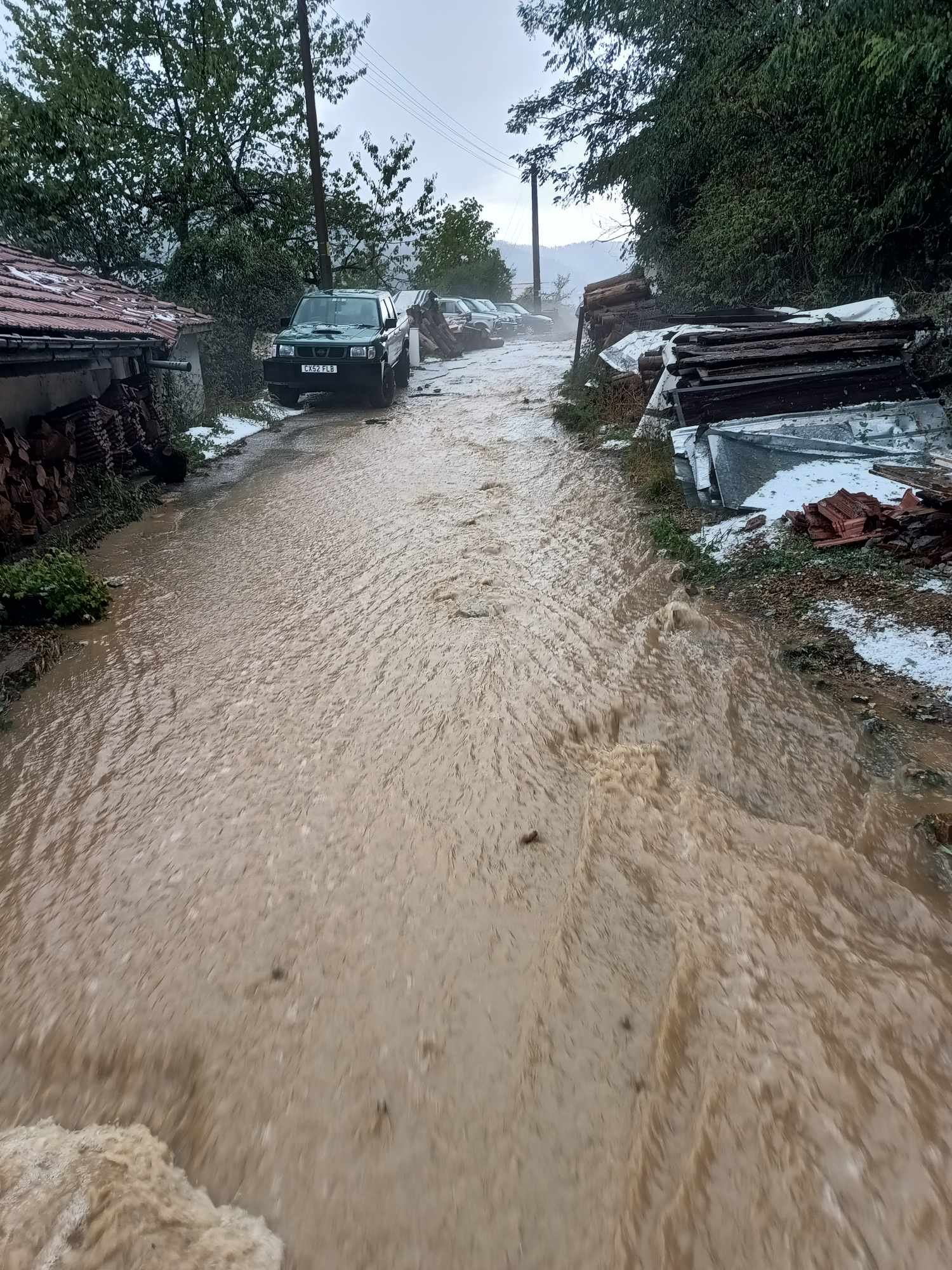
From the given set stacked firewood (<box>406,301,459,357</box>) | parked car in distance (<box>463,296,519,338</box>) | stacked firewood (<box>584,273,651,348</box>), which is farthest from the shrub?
parked car in distance (<box>463,296,519,338</box>)

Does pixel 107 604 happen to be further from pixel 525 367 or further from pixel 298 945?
pixel 525 367

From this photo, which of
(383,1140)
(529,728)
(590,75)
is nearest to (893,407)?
(529,728)

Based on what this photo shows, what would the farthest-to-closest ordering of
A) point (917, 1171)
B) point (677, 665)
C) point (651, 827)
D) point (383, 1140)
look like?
point (677, 665)
point (651, 827)
point (383, 1140)
point (917, 1171)

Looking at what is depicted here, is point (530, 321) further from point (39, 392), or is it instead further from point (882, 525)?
point (882, 525)

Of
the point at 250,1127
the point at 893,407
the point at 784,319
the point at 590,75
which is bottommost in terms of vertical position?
the point at 250,1127

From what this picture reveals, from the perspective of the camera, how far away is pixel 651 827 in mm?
3174

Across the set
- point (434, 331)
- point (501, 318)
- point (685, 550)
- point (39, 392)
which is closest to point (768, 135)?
point (685, 550)

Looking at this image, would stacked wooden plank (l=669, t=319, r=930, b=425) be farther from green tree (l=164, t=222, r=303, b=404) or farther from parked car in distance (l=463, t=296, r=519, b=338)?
parked car in distance (l=463, t=296, r=519, b=338)

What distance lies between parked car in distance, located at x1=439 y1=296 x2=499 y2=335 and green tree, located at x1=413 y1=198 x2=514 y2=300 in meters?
3.48

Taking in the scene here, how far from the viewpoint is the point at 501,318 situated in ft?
104

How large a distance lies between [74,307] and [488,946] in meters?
8.94

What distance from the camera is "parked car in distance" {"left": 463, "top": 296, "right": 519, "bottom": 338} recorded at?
98.2ft

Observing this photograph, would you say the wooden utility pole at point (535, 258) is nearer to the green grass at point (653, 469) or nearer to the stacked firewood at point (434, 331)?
the stacked firewood at point (434, 331)

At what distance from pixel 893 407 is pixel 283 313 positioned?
14013 millimetres
